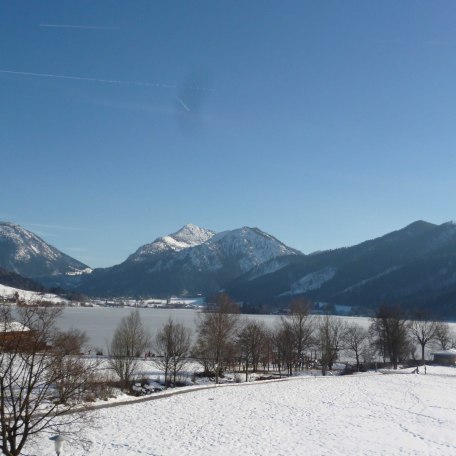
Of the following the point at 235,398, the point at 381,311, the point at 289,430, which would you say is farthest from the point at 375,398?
the point at 381,311

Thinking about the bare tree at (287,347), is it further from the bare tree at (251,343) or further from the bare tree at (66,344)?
the bare tree at (66,344)

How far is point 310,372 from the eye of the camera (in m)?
65.4

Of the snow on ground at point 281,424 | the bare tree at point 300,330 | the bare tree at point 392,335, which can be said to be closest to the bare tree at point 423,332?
the bare tree at point 392,335

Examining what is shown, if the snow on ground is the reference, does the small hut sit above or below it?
below

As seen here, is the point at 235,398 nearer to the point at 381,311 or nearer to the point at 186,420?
the point at 186,420

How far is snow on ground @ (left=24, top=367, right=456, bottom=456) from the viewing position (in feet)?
70.8

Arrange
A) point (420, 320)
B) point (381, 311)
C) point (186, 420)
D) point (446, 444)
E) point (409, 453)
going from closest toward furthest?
point (409, 453) → point (446, 444) → point (186, 420) → point (381, 311) → point (420, 320)

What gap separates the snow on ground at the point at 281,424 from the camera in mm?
21578

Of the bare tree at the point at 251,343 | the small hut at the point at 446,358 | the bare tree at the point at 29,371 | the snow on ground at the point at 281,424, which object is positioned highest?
the bare tree at the point at 29,371

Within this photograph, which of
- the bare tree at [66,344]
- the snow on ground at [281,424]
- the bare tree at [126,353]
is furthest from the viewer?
the bare tree at [126,353]

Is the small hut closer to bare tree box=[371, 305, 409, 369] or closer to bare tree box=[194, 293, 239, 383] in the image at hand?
bare tree box=[371, 305, 409, 369]

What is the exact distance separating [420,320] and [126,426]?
103615 mm

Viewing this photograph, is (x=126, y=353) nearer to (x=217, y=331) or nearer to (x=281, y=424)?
(x=217, y=331)

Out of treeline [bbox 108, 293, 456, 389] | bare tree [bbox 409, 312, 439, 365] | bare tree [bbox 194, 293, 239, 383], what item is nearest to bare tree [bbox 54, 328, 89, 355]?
treeline [bbox 108, 293, 456, 389]
